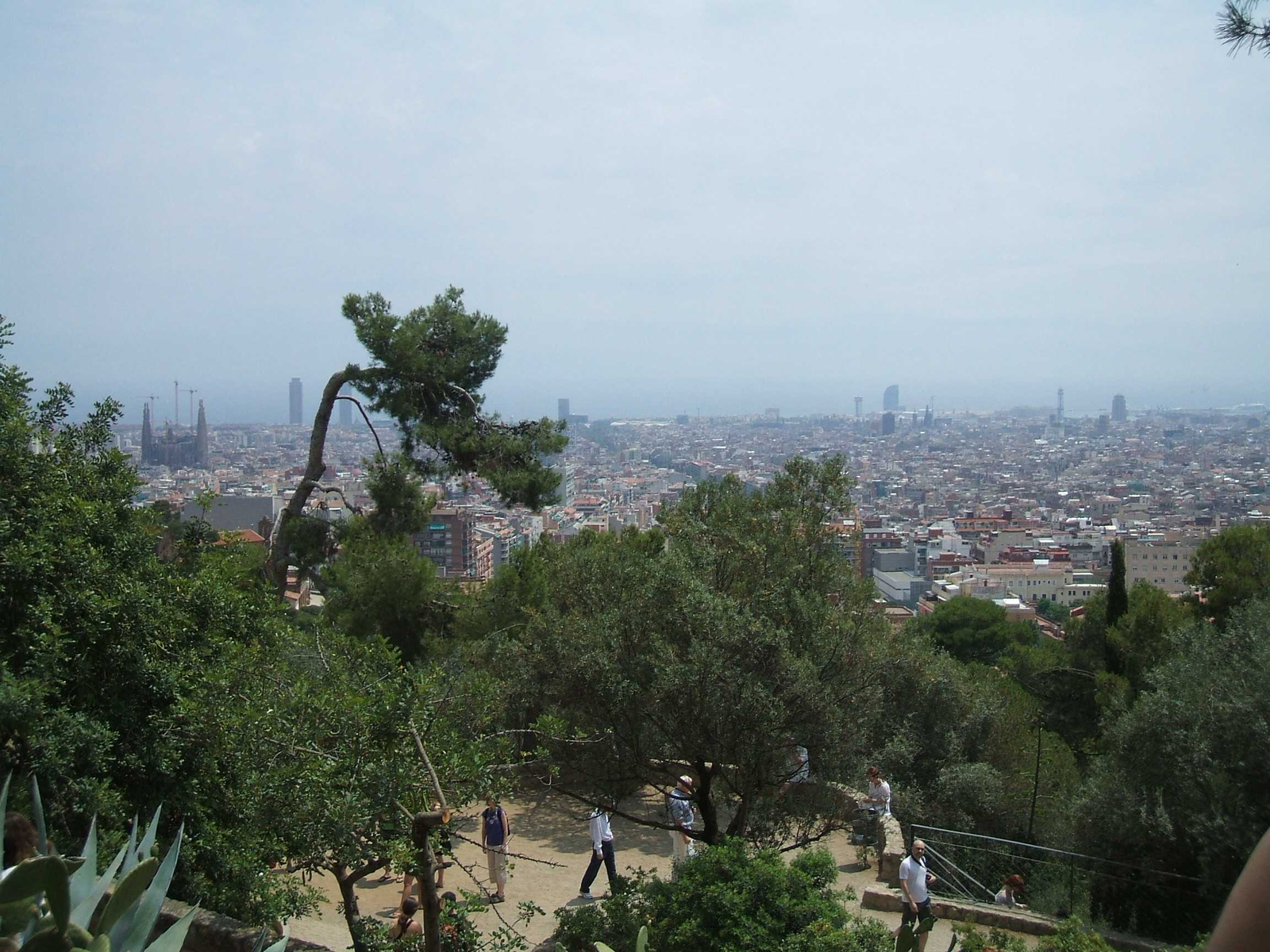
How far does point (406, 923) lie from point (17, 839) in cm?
286

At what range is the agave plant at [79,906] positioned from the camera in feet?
7.30

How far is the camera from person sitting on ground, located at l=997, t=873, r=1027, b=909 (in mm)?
8406

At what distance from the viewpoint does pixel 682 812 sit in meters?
8.32

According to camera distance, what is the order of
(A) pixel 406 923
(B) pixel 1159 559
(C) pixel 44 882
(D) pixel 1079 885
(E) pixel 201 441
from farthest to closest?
1. (E) pixel 201 441
2. (B) pixel 1159 559
3. (D) pixel 1079 885
4. (A) pixel 406 923
5. (C) pixel 44 882

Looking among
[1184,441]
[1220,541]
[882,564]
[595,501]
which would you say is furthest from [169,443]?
[1184,441]

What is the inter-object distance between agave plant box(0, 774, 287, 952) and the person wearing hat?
475 cm

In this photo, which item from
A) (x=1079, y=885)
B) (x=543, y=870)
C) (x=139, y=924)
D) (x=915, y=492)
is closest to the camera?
(x=139, y=924)

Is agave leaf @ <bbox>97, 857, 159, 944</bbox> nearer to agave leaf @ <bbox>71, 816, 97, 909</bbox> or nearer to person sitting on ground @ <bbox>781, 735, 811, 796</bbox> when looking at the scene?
agave leaf @ <bbox>71, 816, 97, 909</bbox>

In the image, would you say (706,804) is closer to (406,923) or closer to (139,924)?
(406,923)

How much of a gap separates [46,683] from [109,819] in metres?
0.78

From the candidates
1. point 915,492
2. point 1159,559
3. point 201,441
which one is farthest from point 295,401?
point 1159,559

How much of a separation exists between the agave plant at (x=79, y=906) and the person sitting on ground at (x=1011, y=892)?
7.42m

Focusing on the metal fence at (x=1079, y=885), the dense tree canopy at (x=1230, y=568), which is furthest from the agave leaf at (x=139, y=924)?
the dense tree canopy at (x=1230, y=568)

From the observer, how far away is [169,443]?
94562mm
